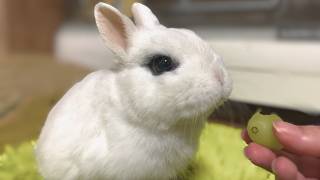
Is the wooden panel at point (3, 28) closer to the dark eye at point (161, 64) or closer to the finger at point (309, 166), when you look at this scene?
the dark eye at point (161, 64)

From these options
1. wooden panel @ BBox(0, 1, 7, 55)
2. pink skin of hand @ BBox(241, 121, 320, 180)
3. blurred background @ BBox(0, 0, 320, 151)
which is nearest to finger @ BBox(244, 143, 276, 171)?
pink skin of hand @ BBox(241, 121, 320, 180)

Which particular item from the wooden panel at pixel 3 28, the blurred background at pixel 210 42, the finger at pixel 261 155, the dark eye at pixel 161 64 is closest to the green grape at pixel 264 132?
the finger at pixel 261 155

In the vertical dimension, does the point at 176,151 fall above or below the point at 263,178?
above

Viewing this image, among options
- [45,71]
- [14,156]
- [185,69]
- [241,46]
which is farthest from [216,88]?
[45,71]

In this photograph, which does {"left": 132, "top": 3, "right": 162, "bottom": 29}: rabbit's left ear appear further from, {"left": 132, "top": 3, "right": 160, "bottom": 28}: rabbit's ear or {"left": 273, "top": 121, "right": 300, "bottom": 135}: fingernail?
{"left": 273, "top": 121, "right": 300, "bottom": 135}: fingernail

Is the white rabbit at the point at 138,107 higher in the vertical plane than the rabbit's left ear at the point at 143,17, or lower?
lower

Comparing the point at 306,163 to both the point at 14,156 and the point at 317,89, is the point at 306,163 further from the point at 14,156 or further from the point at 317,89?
the point at 317,89

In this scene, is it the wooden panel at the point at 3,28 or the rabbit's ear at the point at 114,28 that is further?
the wooden panel at the point at 3,28
